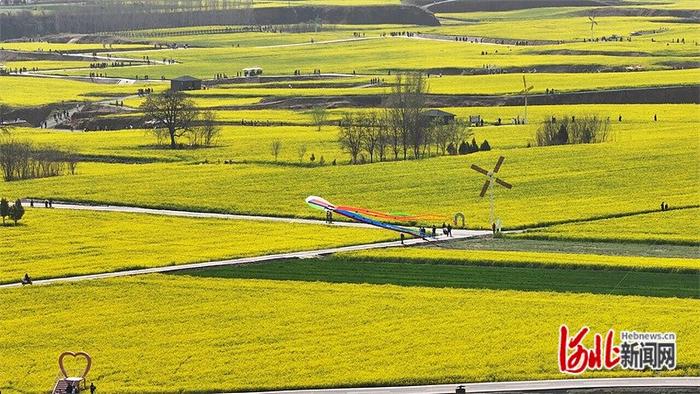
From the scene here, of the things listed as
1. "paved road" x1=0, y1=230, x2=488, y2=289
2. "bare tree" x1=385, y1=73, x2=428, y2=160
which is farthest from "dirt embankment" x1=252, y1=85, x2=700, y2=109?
"paved road" x1=0, y1=230, x2=488, y2=289

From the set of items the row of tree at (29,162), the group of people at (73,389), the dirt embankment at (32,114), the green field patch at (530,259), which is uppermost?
the dirt embankment at (32,114)

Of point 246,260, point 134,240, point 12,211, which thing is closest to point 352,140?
point 12,211

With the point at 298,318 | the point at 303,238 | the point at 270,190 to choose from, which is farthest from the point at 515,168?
the point at 298,318

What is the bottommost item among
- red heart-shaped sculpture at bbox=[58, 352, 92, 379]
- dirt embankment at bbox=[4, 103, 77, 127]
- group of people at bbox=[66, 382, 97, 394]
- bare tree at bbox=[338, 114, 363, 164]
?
group of people at bbox=[66, 382, 97, 394]

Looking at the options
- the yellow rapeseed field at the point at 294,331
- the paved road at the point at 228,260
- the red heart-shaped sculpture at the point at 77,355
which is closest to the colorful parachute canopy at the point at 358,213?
the paved road at the point at 228,260

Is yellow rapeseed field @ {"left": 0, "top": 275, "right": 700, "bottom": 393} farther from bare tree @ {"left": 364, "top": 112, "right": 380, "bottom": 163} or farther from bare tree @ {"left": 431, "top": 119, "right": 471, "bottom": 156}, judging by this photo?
bare tree @ {"left": 431, "top": 119, "right": 471, "bottom": 156}

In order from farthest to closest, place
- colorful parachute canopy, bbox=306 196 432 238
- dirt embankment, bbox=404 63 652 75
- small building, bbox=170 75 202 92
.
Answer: dirt embankment, bbox=404 63 652 75, small building, bbox=170 75 202 92, colorful parachute canopy, bbox=306 196 432 238

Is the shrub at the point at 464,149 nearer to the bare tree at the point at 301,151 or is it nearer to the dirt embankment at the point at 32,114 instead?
the bare tree at the point at 301,151
